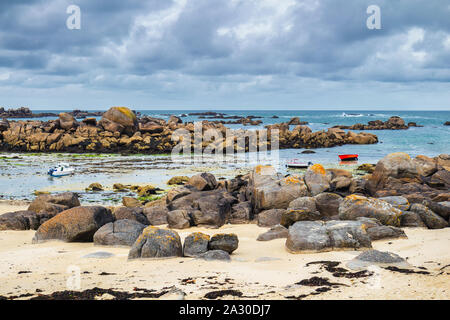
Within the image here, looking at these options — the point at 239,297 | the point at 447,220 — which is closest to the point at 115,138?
the point at 447,220

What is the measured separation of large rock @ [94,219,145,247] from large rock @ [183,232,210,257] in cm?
219

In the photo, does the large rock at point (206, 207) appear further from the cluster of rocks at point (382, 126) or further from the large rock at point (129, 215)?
the cluster of rocks at point (382, 126)

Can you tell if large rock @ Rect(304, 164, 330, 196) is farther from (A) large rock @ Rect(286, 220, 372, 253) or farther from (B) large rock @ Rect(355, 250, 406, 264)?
(B) large rock @ Rect(355, 250, 406, 264)

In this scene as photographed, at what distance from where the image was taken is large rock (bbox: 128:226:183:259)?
10.5 meters

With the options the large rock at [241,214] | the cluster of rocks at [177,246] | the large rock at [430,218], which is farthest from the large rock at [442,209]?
the cluster of rocks at [177,246]

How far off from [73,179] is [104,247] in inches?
744

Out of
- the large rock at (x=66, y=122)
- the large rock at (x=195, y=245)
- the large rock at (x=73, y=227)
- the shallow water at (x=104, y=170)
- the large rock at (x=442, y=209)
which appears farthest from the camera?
the large rock at (x=66, y=122)

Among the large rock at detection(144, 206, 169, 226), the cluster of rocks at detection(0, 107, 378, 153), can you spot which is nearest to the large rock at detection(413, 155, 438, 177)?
the large rock at detection(144, 206, 169, 226)

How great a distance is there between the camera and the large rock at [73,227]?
12875 millimetres

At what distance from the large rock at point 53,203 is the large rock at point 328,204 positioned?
33.7 feet

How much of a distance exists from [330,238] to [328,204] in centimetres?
507
